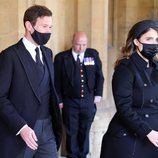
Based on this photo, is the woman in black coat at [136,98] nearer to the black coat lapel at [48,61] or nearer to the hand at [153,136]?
the hand at [153,136]

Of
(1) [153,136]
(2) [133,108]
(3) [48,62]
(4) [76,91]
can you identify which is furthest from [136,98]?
(4) [76,91]

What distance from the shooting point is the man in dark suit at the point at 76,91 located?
5562mm

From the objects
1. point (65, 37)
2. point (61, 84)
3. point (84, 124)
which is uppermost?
point (65, 37)

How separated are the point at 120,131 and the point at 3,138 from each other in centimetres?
68

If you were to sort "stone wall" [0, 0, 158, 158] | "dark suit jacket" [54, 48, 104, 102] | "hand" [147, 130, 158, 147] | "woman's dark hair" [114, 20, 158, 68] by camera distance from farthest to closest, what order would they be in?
"dark suit jacket" [54, 48, 104, 102] → "stone wall" [0, 0, 158, 158] → "woman's dark hair" [114, 20, 158, 68] → "hand" [147, 130, 158, 147]

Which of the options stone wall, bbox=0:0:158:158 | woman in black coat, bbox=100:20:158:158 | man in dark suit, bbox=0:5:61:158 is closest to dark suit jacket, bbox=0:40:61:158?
man in dark suit, bbox=0:5:61:158

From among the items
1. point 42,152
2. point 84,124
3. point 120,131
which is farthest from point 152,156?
point 84,124

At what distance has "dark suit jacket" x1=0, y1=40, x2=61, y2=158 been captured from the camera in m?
3.11

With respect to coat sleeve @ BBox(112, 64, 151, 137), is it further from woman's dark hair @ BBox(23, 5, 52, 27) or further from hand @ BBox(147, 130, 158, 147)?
woman's dark hair @ BBox(23, 5, 52, 27)

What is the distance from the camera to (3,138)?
10.6 feet

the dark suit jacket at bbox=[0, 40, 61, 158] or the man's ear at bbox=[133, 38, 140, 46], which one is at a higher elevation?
the man's ear at bbox=[133, 38, 140, 46]

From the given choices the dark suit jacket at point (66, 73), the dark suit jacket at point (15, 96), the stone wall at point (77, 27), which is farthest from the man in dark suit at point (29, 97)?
the dark suit jacket at point (66, 73)

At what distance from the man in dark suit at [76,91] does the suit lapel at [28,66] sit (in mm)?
2312

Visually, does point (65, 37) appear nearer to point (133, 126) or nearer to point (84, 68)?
point (84, 68)
